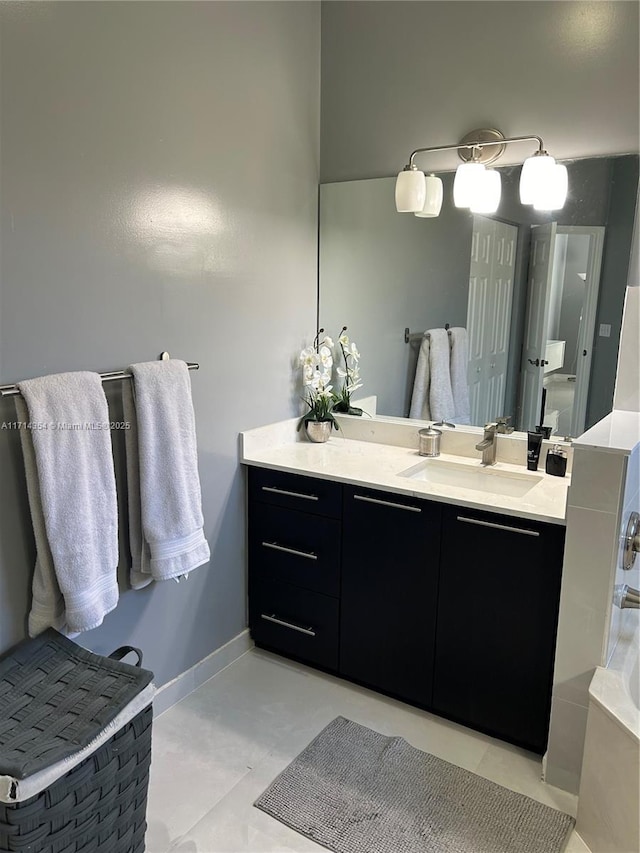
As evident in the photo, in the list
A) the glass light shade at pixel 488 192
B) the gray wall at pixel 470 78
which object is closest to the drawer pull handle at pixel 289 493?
the glass light shade at pixel 488 192

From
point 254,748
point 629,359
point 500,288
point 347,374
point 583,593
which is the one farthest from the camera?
point 347,374

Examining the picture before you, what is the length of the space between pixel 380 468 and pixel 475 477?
37cm

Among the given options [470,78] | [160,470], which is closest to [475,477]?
[160,470]

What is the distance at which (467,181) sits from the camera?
2223mm

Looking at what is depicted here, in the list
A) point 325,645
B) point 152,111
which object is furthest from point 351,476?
point 152,111

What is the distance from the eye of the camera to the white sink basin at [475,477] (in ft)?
7.35

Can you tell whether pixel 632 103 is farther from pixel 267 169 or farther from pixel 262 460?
pixel 262 460

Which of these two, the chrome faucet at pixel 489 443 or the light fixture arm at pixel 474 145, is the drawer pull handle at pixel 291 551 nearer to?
the chrome faucet at pixel 489 443

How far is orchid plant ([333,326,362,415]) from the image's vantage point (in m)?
2.72

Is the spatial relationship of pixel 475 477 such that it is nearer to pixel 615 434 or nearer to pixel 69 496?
pixel 615 434

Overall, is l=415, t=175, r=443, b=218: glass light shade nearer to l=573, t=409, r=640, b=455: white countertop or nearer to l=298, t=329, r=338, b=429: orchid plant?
l=298, t=329, r=338, b=429: orchid plant

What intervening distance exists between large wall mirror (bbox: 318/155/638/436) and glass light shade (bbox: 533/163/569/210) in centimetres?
7

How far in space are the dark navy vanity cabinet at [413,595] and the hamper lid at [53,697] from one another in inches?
35.0

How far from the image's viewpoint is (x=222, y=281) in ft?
7.22
